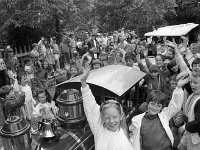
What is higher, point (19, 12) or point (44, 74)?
point (19, 12)

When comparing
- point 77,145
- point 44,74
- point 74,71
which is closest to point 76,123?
point 77,145

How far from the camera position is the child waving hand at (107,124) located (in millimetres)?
2443

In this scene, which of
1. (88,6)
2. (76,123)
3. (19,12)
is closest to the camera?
(76,123)

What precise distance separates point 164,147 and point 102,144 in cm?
91

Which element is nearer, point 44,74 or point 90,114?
point 90,114

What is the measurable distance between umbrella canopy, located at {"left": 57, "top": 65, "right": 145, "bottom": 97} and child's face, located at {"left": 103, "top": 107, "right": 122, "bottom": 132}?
839 mm

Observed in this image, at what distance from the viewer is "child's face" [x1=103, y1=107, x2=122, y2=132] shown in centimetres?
243

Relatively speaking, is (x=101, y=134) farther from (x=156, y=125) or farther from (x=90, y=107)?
(x=156, y=125)

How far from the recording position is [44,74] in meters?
6.78

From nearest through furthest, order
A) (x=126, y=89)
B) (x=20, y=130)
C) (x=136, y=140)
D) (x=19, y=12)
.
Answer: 1. (x=20, y=130)
2. (x=136, y=140)
3. (x=126, y=89)
4. (x=19, y=12)

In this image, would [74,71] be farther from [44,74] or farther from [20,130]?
[20,130]

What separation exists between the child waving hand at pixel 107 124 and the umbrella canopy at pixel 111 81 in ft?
2.48

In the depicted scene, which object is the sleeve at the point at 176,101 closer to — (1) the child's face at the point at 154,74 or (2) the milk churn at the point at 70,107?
(2) the milk churn at the point at 70,107

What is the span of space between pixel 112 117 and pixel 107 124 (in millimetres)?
125
